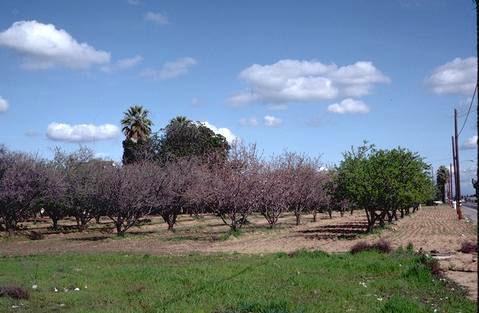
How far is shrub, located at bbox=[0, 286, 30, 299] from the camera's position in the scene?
12.7m

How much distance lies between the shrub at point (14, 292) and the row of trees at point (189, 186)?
24926 millimetres

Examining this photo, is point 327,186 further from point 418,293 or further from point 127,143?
point 127,143

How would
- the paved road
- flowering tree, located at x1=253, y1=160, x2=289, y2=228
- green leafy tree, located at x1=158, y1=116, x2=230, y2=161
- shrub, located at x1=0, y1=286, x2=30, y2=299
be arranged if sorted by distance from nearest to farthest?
1. shrub, located at x1=0, y1=286, x2=30, y2=299
2. flowering tree, located at x1=253, y1=160, x2=289, y2=228
3. the paved road
4. green leafy tree, located at x1=158, y1=116, x2=230, y2=161

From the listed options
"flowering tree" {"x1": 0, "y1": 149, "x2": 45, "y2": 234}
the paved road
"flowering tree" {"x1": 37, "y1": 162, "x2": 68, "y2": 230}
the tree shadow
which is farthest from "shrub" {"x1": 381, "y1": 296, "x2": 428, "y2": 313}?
the paved road

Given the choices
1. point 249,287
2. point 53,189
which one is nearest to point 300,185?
point 53,189

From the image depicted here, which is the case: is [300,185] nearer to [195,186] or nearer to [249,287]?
[195,186]

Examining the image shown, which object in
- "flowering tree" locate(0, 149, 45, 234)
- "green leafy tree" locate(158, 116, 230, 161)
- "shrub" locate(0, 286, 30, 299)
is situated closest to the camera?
"shrub" locate(0, 286, 30, 299)

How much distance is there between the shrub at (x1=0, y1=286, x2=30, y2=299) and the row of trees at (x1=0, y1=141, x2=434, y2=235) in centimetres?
2493

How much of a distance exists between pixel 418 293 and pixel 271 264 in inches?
244

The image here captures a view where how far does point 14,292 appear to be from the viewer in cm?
1278

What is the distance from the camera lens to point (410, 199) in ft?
121

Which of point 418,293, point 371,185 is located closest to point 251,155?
point 371,185

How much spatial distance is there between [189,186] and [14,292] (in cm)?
3495

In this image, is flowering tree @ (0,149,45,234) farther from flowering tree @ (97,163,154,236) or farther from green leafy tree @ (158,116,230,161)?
green leafy tree @ (158,116,230,161)
